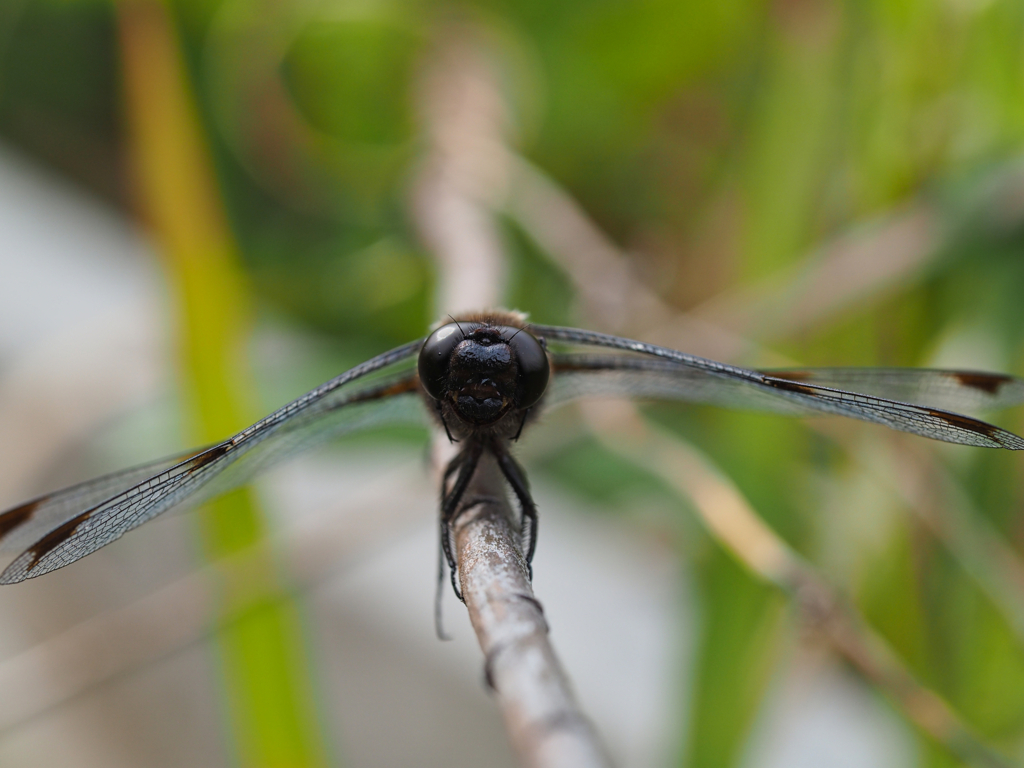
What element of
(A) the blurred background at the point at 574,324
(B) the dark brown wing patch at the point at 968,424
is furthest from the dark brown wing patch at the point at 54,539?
(B) the dark brown wing patch at the point at 968,424

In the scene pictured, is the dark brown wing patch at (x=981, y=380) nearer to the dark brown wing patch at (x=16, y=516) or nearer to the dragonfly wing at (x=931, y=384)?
the dragonfly wing at (x=931, y=384)

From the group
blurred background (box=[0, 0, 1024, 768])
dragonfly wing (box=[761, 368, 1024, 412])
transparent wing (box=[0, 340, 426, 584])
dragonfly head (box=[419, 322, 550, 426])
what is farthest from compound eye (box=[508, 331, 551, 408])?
blurred background (box=[0, 0, 1024, 768])

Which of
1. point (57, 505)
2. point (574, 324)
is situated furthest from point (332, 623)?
point (57, 505)

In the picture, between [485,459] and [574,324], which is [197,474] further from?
[574,324]

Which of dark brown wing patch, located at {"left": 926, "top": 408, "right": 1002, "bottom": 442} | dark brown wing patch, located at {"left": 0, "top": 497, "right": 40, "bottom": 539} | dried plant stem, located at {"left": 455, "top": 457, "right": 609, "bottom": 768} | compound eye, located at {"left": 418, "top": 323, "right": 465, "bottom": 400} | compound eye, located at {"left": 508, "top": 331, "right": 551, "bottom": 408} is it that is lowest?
dried plant stem, located at {"left": 455, "top": 457, "right": 609, "bottom": 768}

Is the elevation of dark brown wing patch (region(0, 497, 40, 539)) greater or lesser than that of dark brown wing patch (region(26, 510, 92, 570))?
greater

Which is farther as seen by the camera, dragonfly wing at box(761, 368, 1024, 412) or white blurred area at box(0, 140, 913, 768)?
white blurred area at box(0, 140, 913, 768)

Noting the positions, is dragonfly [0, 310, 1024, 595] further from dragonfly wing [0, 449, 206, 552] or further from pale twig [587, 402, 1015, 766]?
pale twig [587, 402, 1015, 766]

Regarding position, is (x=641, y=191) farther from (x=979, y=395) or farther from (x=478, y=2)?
(x=979, y=395)
